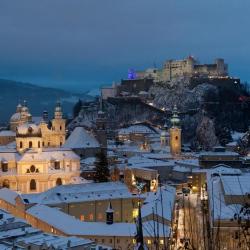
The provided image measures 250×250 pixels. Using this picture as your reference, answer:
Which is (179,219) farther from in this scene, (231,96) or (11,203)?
(231,96)

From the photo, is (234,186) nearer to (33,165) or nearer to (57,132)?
(33,165)

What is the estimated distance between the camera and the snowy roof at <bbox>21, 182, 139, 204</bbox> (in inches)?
1501

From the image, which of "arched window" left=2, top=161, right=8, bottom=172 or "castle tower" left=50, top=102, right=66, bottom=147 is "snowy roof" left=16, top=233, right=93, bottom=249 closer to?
"arched window" left=2, top=161, right=8, bottom=172

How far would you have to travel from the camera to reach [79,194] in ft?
129

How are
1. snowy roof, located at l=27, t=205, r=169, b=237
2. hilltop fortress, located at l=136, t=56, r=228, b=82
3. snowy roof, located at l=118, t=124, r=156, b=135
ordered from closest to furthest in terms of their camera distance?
snowy roof, located at l=27, t=205, r=169, b=237 < snowy roof, located at l=118, t=124, r=156, b=135 < hilltop fortress, located at l=136, t=56, r=228, b=82

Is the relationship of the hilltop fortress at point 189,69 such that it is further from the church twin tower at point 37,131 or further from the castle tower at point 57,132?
the castle tower at point 57,132

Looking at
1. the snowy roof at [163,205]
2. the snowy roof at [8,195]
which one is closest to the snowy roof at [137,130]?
the snowy roof at [163,205]

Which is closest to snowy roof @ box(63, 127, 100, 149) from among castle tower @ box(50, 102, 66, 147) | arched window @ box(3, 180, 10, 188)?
castle tower @ box(50, 102, 66, 147)

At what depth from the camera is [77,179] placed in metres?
48.1

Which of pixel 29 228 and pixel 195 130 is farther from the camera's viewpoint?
pixel 195 130

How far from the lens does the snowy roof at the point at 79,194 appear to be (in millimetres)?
38128

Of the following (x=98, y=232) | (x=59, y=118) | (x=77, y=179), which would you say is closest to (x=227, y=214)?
(x=98, y=232)

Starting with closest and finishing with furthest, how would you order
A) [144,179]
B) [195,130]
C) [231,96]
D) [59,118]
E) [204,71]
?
[144,179]
[59,118]
[195,130]
[231,96]
[204,71]

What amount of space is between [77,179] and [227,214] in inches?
873
